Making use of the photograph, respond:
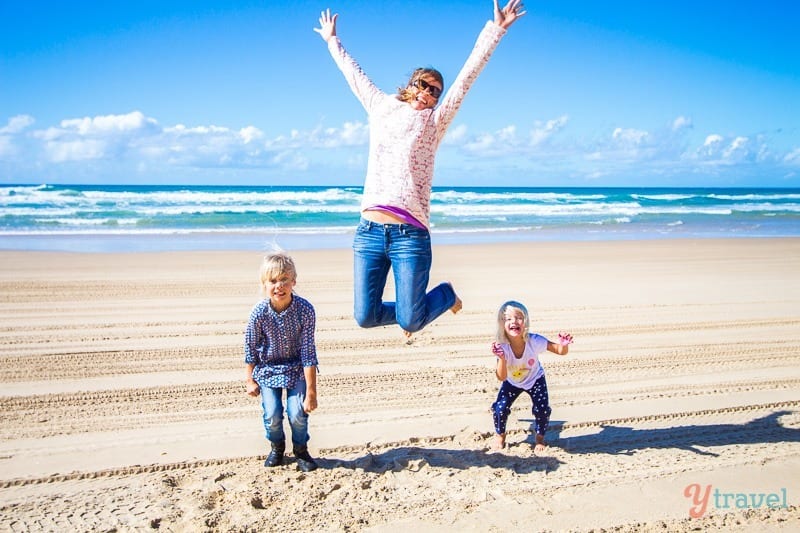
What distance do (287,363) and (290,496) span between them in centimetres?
75

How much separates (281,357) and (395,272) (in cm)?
89

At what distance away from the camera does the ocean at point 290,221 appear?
19.3 meters

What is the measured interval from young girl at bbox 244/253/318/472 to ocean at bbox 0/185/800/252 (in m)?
8.81

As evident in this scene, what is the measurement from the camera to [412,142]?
13.4 ft

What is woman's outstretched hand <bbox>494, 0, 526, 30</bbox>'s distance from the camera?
4.10 m

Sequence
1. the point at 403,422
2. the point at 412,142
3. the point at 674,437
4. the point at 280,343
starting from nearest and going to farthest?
the point at 280,343, the point at 412,142, the point at 674,437, the point at 403,422

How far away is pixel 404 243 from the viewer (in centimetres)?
416

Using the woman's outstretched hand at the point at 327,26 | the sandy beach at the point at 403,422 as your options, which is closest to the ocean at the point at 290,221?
the sandy beach at the point at 403,422

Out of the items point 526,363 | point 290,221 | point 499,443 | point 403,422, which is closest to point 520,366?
point 526,363

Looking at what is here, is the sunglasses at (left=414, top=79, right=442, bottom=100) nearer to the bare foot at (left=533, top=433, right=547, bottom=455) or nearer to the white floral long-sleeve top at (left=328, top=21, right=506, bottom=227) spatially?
the white floral long-sleeve top at (left=328, top=21, right=506, bottom=227)

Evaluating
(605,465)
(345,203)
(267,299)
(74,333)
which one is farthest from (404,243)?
(345,203)

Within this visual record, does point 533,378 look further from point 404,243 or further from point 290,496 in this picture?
point 290,496

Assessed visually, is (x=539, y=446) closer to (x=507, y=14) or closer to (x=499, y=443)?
(x=499, y=443)

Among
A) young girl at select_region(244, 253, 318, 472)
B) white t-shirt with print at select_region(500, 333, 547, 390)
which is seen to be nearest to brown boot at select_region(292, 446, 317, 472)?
young girl at select_region(244, 253, 318, 472)
